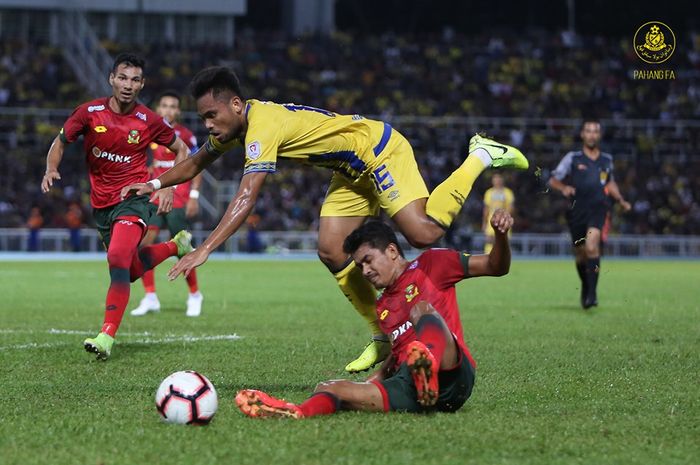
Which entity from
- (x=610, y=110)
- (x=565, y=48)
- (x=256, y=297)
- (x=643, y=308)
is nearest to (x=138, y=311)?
(x=256, y=297)

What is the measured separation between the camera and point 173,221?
13281mm

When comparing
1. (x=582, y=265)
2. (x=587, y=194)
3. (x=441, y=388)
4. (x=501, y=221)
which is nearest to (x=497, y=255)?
(x=501, y=221)

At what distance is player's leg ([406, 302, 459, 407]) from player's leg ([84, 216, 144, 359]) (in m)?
3.60


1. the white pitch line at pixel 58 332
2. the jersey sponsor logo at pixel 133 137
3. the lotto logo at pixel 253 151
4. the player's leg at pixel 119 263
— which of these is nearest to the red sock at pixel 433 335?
the lotto logo at pixel 253 151

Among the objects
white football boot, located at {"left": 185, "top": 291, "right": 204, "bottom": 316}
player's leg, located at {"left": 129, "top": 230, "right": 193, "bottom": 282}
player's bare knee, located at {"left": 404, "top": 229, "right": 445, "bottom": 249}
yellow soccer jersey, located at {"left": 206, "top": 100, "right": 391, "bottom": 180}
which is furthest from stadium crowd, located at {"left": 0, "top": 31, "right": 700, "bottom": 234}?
player's bare knee, located at {"left": 404, "top": 229, "right": 445, "bottom": 249}

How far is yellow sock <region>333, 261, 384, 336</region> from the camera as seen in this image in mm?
7785

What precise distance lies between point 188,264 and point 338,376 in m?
2.00

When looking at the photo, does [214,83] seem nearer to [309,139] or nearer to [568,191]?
[309,139]

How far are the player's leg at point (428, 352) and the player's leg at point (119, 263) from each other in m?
3.60

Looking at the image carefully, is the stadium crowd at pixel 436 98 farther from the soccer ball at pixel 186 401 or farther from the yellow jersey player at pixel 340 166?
the soccer ball at pixel 186 401

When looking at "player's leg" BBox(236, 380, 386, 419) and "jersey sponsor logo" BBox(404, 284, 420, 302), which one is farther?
"jersey sponsor logo" BBox(404, 284, 420, 302)

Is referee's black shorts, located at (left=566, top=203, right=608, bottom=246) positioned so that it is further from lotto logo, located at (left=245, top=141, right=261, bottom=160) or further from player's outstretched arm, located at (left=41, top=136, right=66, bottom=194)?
lotto logo, located at (left=245, top=141, right=261, bottom=160)

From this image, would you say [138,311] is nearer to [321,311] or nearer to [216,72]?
[321,311]

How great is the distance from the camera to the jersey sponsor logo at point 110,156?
372 inches
